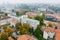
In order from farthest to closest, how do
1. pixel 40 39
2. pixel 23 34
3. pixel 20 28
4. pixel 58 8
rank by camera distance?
pixel 58 8
pixel 20 28
pixel 23 34
pixel 40 39

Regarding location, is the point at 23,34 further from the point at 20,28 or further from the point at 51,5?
the point at 51,5

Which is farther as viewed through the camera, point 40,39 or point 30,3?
point 30,3

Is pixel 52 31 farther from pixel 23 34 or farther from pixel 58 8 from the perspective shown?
pixel 58 8

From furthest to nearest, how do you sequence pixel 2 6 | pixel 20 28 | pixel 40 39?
pixel 2 6
pixel 20 28
pixel 40 39

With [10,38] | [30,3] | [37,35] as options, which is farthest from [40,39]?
[30,3]

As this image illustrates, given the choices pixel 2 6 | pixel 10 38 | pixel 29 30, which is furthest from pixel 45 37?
pixel 2 6

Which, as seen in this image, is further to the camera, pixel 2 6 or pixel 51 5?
pixel 2 6

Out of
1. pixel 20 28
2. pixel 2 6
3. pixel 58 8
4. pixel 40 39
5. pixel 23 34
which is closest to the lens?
pixel 40 39

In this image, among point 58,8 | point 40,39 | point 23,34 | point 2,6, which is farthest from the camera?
point 2,6

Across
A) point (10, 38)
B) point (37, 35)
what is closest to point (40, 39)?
point (37, 35)
